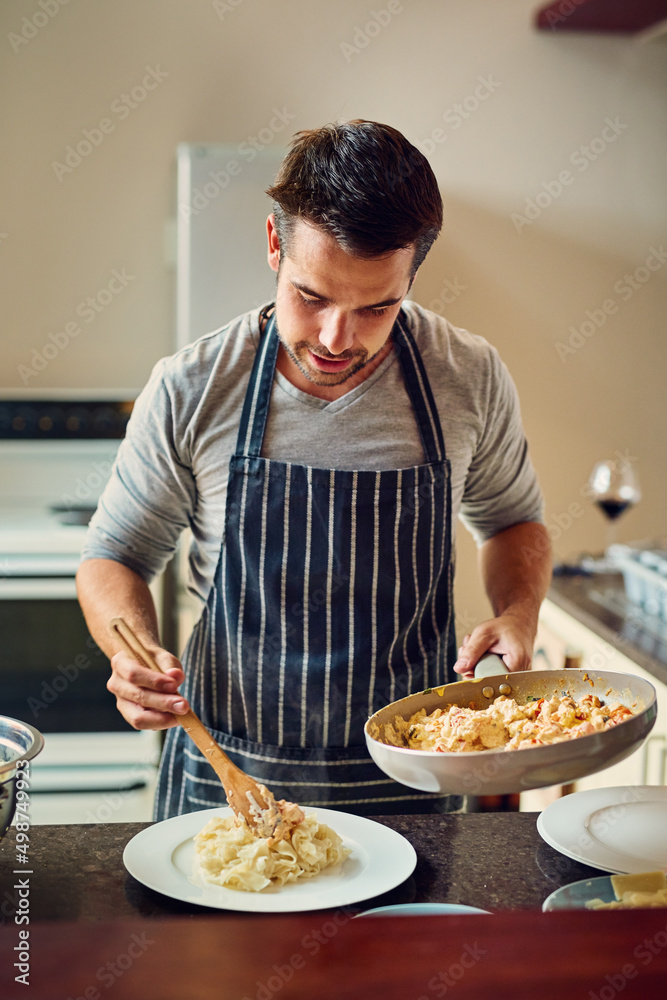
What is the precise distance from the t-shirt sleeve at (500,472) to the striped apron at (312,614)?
4.2 inches

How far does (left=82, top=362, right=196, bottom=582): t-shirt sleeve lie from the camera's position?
1.32 meters

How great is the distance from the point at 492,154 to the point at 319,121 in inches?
21.6

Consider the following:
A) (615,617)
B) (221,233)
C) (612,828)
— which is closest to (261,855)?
(612,828)

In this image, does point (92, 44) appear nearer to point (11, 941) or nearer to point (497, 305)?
point (497, 305)

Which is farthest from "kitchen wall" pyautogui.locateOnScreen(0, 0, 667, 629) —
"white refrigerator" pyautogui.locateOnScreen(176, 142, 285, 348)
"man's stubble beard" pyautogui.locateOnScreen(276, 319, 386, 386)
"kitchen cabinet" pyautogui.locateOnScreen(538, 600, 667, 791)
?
"man's stubble beard" pyautogui.locateOnScreen(276, 319, 386, 386)

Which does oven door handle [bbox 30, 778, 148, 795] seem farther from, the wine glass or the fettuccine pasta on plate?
the fettuccine pasta on plate

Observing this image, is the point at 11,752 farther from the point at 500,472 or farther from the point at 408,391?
the point at 500,472

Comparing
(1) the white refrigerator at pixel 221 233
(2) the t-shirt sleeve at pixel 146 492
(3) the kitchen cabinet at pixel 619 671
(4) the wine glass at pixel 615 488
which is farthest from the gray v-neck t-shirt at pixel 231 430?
(1) the white refrigerator at pixel 221 233

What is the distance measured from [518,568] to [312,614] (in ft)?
1.05

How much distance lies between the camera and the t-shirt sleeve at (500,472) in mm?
1413

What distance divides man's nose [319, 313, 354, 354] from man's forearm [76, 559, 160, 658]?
0.42 metres

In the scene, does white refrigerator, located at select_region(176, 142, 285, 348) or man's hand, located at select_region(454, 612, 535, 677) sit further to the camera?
white refrigerator, located at select_region(176, 142, 285, 348)

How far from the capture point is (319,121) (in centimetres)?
294

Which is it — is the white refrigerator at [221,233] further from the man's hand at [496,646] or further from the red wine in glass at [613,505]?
the man's hand at [496,646]
